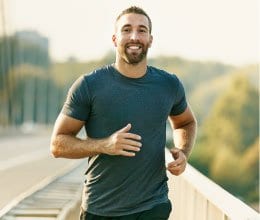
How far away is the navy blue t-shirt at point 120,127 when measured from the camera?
16.1 ft

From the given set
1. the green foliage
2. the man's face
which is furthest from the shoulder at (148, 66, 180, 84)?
the green foliage

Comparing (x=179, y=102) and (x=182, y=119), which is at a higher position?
(x=179, y=102)

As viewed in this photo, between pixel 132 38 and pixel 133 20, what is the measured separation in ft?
0.46

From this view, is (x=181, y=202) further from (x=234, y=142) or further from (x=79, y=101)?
(x=234, y=142)

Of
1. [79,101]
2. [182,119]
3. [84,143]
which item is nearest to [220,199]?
[182,119]

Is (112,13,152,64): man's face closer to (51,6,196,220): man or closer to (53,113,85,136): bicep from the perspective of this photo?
(51,6,196,220): man

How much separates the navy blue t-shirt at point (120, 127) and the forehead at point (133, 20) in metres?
0.27

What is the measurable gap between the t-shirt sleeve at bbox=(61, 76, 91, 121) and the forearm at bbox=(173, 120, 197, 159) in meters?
0.91

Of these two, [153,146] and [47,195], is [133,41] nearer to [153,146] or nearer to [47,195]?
[153,146]

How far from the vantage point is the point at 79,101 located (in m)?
4.89

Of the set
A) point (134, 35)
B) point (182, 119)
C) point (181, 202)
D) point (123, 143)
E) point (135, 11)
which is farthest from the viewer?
point (181, 202)

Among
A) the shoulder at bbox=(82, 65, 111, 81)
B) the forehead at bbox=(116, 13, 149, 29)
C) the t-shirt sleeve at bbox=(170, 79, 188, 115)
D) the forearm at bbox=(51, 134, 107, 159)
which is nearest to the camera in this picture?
the forearm at bbox=(51, 134, 107, 159)

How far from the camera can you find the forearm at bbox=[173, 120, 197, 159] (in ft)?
18.4

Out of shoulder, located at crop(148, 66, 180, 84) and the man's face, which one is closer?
the man's face
